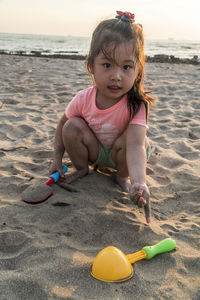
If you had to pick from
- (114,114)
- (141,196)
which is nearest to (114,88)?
(114,114)

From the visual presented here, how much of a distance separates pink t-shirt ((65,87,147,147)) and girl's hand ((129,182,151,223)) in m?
0.48

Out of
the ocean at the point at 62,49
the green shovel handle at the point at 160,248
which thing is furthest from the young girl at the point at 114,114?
the ocean at the point at 62,49

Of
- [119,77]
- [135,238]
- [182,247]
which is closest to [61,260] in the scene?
[135,238]

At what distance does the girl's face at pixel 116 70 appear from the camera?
1.68m

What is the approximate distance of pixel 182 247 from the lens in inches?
59.0

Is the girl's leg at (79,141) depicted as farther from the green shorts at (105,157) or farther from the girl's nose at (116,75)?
the girl's nose at (116,75)

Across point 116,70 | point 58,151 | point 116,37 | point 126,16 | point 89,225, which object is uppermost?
point 126,16

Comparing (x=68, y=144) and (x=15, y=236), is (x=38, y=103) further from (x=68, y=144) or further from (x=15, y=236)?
(x=15, y=236)

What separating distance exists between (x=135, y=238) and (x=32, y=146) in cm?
156

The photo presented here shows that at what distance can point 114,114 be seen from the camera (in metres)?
1.97

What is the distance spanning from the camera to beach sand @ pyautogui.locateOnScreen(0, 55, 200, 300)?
1.20 m

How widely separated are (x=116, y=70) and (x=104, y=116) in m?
0.39

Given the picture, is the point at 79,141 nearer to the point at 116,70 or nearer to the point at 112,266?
the point at 116,70

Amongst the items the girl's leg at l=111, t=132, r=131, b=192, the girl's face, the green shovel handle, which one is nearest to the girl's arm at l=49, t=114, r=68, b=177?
the girl's leg at l=111, t=132, r=131, b=192
